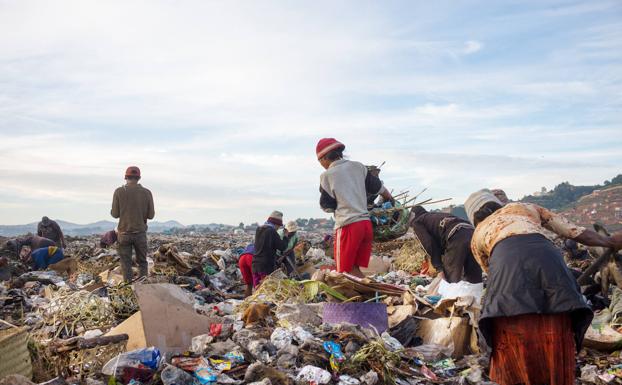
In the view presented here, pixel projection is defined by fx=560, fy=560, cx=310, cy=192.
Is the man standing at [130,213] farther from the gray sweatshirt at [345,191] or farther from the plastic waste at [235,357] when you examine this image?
the plastic waste at [235,357]

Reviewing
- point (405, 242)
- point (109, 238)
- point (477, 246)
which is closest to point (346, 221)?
point (477, 246)

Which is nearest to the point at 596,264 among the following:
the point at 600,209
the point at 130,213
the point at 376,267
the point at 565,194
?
the point at 376,267

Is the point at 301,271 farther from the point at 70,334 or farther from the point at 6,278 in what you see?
the point at 70,334

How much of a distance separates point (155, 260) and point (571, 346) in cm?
754

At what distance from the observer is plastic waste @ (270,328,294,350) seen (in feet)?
12.0

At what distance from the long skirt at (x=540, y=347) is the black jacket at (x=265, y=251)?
5083mm

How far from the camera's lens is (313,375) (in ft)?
10.5

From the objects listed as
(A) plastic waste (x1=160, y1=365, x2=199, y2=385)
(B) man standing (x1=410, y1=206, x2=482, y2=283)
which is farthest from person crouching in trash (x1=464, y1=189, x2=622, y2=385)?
(B) man standing (x1=410, y1=206, x2=482, y2=283)

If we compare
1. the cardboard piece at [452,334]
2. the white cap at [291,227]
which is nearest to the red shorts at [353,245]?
the cardboard piece at [452,334]

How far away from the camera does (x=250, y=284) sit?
8.37 metres

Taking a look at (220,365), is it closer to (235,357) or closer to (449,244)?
(235,357)

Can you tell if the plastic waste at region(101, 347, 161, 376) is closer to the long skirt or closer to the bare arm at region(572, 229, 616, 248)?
the long skirt

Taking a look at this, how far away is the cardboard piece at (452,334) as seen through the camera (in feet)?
13.4

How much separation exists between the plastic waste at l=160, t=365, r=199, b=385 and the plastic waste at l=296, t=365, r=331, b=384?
60 centimetres
